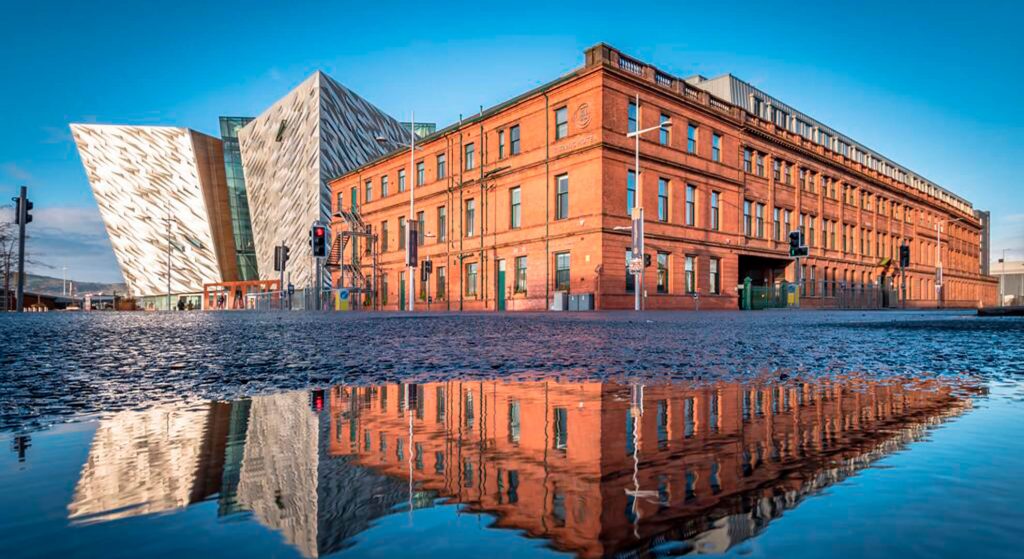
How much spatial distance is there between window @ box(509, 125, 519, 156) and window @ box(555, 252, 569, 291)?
7026 millimetres

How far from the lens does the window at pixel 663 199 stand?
31234mm

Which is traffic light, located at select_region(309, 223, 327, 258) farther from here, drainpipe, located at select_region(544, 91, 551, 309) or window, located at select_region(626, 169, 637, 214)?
window, located at select_region(626, 169, 637, 214)

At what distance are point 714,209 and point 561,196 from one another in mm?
10075

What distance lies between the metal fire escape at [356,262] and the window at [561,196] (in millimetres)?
19324

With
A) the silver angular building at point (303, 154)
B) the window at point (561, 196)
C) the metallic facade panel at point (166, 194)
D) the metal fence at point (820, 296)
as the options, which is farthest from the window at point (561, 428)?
the metallic facade panel at point (166, 194)

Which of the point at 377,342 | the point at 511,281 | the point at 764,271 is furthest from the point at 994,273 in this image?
the point at 377,342

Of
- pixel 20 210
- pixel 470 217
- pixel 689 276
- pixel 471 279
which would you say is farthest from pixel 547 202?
pixel 20 210

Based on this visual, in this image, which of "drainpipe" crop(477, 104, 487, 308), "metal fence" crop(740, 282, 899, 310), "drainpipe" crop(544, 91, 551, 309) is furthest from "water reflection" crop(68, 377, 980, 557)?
"metal fence" crop(740, 282, 899, 310)

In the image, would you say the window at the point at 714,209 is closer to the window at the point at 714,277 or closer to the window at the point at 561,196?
the window at the point at 714,277

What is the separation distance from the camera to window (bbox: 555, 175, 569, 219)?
3027 cm

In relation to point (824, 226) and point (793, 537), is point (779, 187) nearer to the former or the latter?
point (824, 226)

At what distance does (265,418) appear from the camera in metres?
2.03

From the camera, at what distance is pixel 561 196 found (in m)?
30.6

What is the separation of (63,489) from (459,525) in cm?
88
